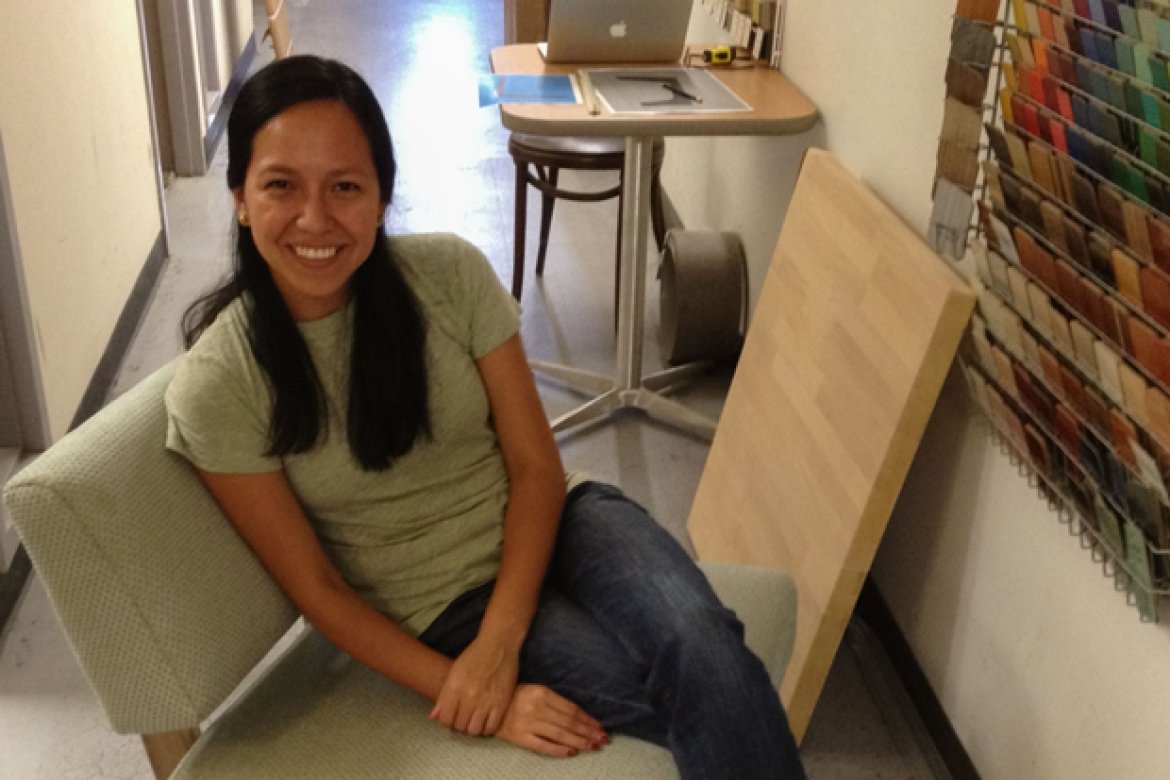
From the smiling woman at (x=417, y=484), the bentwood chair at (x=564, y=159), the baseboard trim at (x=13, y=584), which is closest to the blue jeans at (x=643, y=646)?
the smiling woman at (x=417, y=484)

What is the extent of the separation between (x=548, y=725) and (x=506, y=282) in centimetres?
245

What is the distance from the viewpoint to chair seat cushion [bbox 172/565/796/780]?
4.39 ft

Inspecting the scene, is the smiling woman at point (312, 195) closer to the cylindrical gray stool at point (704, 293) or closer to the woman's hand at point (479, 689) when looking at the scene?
the woman's hand at point (479, 689)

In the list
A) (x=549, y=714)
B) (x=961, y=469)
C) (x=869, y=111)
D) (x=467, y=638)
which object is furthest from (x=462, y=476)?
(x=869, y=111)

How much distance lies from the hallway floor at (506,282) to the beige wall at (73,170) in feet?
0.76

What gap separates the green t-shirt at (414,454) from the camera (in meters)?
1.39

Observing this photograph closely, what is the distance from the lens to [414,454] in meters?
1.50

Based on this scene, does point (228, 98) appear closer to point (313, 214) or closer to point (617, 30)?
point (617, 30)

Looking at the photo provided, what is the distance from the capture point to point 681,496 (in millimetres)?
2701

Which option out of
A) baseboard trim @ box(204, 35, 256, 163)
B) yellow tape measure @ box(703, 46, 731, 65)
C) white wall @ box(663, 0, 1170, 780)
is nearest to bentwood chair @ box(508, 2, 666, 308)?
yellow tape measure @ box(703, 46, 731, 65)

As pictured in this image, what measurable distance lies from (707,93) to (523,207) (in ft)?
2.75

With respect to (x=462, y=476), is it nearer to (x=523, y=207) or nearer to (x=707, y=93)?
(x=707, y=93)

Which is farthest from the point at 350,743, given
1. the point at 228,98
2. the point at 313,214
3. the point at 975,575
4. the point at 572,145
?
the point at 228,98

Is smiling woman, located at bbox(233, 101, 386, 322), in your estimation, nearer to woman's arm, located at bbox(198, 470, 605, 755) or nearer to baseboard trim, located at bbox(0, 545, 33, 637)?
woman's arm, located at bbox(198, 470, 605, 755)
